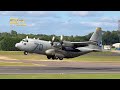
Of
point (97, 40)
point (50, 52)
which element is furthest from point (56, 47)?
point (97, 40)

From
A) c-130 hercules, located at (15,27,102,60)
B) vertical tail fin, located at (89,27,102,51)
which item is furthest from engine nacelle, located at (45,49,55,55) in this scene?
vertical tail fin, located at (89,27,102,51)

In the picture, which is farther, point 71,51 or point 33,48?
point 71,51

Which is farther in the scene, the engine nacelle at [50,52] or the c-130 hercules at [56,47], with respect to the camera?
the engine nacelle at [50,52]

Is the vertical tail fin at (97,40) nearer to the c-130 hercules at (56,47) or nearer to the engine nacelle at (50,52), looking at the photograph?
the c-130 hercules at (56,47)

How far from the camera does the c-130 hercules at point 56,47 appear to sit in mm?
65438

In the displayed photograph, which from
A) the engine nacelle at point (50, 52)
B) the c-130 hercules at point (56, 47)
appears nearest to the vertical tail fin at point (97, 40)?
the c-130 hercules at point (56, 47)

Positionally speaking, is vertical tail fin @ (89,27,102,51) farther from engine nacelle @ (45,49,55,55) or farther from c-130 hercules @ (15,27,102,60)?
engine nacelle @ (45,49,55,55)

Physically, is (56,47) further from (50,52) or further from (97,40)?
(97,40)

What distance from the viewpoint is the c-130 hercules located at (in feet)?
215
